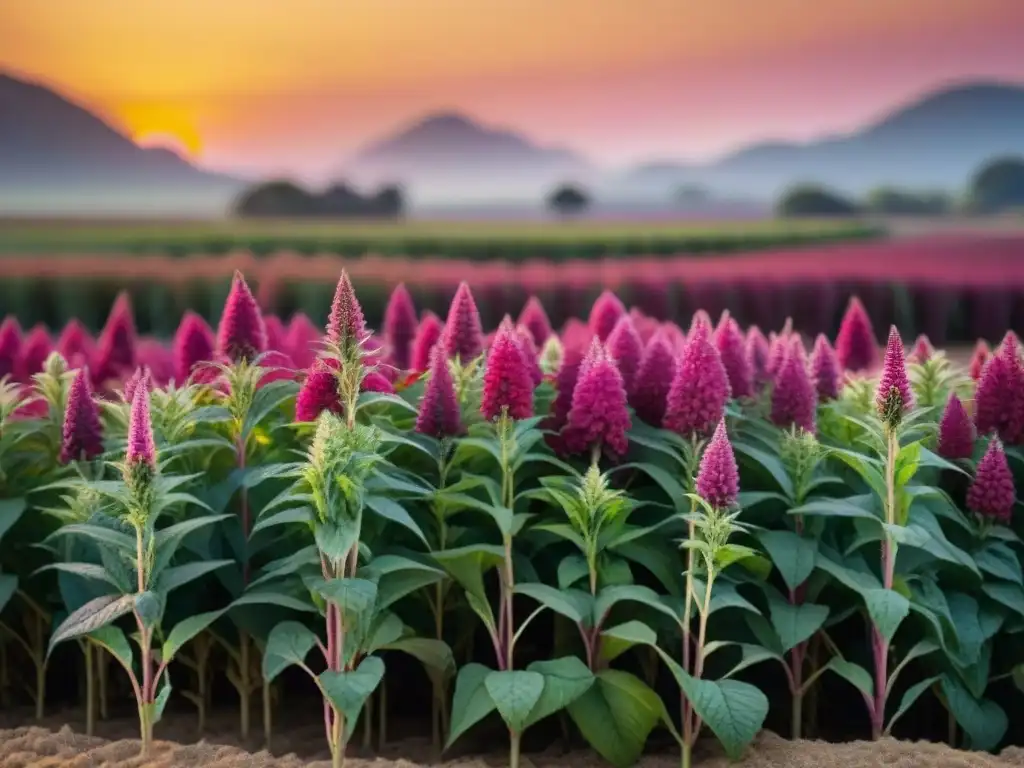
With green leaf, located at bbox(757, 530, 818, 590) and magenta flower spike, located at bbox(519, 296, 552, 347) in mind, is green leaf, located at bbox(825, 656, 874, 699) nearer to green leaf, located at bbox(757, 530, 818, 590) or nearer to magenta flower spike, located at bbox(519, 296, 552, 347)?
green leaf, located at bbox(757, 530, 818, 590)

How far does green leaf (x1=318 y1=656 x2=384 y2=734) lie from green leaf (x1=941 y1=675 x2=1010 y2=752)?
3.43 ft

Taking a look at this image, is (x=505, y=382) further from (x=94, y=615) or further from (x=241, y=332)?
(x=94, y=615)

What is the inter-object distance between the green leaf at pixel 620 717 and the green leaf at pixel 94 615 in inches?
28.5

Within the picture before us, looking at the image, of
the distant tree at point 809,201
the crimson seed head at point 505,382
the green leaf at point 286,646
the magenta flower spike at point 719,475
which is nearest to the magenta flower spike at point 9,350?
the green leaf at point 286,646

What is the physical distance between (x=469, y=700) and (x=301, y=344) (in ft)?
4.15

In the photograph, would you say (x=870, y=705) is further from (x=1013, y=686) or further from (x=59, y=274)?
(x=59, y=274)

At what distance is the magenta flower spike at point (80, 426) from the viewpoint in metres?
2.09

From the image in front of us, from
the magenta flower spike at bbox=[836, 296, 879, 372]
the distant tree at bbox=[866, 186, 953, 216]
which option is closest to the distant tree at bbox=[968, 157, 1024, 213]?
the distant tree at bbox=[866, 186, 953, 216]

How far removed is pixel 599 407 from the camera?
6.59 feet

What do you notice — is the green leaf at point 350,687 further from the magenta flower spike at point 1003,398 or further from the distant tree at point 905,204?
the distant tree at point 905,204

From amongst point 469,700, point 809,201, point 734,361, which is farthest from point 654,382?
point 809,201

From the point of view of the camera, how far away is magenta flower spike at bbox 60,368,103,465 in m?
2.09

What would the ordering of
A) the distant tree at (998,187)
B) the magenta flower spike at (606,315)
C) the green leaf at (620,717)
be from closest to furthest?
the green leaf at (620,717)
the magenta flower spike at (606,315)
the distant tree at (998,187)

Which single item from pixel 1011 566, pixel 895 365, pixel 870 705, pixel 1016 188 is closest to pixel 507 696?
pixel 870 705
